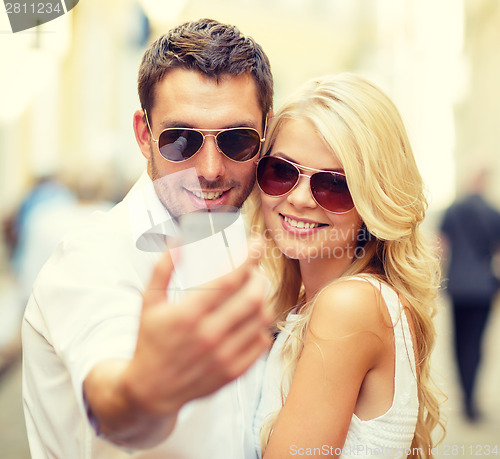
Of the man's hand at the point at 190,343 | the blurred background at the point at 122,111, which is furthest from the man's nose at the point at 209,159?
the man's hand at the point at 190,343

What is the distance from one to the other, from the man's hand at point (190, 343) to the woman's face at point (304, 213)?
3.06ft

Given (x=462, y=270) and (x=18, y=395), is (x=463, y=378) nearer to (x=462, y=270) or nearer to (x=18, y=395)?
(x=462, y=270)

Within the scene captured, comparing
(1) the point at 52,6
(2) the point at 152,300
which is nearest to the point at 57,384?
(2) the point at 152,300

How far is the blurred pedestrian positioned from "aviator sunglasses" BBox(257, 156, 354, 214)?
3557 millimetres

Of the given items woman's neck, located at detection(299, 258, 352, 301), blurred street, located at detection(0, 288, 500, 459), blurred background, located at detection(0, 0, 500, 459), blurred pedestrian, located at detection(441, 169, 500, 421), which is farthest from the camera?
blurred pedestrian, located at detection(441, 169, 500, 421)

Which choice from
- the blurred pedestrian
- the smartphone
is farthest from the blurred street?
the smartphone

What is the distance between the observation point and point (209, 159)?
1.61 meters

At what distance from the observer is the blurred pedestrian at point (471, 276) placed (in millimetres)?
4852

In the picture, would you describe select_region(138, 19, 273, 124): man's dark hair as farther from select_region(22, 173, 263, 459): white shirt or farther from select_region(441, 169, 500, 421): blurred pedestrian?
select_region(441, 169, 500, 421): blurred pedestrian

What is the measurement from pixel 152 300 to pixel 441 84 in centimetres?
1995

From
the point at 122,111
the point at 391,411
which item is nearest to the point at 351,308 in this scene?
the point at 391,411

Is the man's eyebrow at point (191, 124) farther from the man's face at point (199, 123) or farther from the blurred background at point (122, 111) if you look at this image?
the blurred background at point (122, 111)

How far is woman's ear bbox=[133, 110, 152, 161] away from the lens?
175 cm

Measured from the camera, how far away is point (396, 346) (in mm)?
1604
